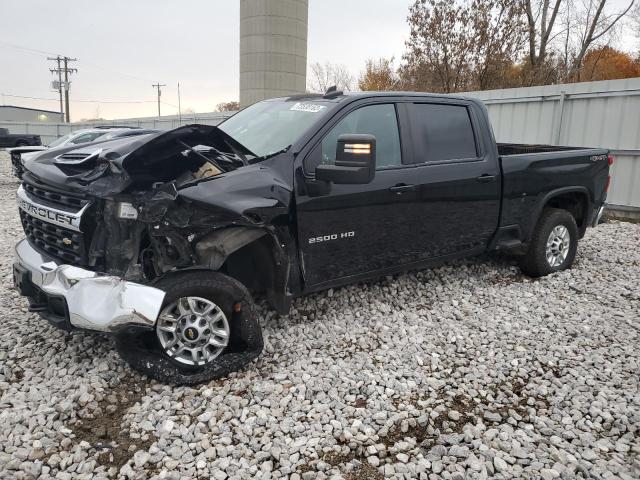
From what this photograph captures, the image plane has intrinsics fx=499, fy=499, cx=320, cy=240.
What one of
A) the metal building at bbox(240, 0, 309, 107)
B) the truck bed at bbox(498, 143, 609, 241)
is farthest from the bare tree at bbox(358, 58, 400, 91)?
the truck bed at bbox(498, 143, 609, 241)

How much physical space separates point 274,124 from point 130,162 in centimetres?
144

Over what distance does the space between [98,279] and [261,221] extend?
1.07 meters

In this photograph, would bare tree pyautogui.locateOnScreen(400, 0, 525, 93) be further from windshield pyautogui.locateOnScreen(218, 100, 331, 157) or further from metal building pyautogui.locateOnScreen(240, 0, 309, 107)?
windshield pyautogui.locateOnScreen(218, 100, 331, 157)

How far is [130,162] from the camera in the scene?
10.2ft

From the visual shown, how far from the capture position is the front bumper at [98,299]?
2.94m

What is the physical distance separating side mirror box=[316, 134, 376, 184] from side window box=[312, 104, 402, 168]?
0.58 metres

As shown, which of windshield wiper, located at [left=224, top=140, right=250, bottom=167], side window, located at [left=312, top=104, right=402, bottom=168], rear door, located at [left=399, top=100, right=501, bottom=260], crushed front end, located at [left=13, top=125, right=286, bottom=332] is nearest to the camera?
crushed front end, located at [left=13, top=125, right=286, bottom=332]

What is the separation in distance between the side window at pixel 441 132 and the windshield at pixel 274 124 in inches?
35.9

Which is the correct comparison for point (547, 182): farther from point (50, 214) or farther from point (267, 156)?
point (50, 214)

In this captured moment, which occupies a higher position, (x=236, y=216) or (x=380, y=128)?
(x=380, y=128)

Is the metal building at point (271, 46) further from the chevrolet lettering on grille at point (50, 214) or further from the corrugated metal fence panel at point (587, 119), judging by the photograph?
the chevrolet lettering on grille at point (50, 214)

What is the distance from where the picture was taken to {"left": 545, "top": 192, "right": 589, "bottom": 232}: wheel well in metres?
5.83

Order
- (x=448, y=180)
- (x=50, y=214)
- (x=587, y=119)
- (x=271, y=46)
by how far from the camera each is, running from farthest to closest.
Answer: (x=271, y=46) → (x=587, y=119) → (x=448, y=180) → (x=50, y=214)

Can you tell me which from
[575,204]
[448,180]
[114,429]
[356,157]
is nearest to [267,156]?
[356,157]
